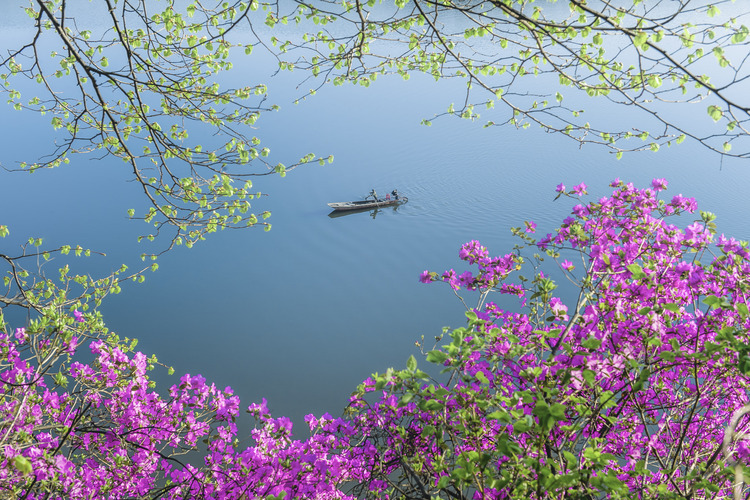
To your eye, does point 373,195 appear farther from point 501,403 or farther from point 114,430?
point 501,403

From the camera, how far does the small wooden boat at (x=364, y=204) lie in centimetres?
1270

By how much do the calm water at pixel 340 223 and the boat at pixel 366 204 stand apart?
258 mm

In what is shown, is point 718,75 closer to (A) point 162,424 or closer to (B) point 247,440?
(B) point 247,440

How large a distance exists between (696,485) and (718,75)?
68.6 feet

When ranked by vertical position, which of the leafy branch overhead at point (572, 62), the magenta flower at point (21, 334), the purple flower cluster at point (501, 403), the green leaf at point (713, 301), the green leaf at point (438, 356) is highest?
the leafy branch overhead at point (572, 62)

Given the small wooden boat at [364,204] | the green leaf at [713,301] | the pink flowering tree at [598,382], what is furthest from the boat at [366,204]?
the green leaf at [713,301]

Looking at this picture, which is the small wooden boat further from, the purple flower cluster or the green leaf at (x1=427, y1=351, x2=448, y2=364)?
the green leaf at (x1=427, y1=351, x2=448, y2=364)

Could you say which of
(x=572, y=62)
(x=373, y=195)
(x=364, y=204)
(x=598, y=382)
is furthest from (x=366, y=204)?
(x=598, y=382)

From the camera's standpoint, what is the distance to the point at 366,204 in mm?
12797

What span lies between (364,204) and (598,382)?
10.7m

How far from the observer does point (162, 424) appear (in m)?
3.87

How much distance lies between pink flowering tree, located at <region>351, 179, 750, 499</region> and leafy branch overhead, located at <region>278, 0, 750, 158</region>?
0.67 metres

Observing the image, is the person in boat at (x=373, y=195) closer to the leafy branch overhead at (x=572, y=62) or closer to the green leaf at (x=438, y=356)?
the leafy branch overhead at (x=572, y=62)

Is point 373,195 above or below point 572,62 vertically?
above
